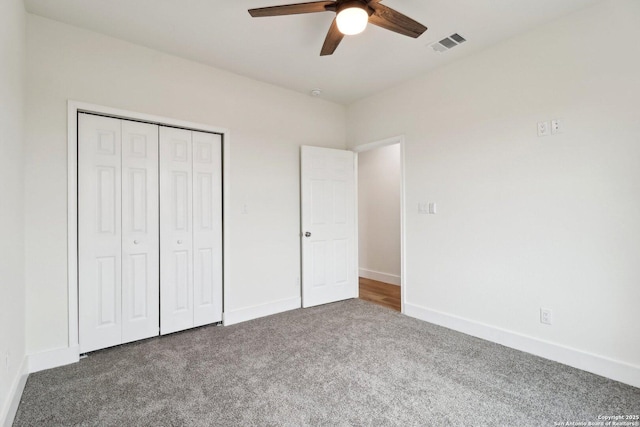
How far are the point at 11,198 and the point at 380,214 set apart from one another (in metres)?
4.61

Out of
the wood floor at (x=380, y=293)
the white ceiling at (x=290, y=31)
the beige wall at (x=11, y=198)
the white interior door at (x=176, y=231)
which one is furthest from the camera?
the wood floor at (x=380, y=293)

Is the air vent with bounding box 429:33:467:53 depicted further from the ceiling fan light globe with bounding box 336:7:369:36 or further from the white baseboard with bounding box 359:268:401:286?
the white baseboard with bounding box 359:268:401:286

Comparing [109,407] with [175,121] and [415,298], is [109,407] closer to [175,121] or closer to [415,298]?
[175,121]

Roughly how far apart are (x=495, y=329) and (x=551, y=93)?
2.08 meters

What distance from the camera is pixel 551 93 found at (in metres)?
2.48

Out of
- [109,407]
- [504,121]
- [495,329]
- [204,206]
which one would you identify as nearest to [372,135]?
[504,121]

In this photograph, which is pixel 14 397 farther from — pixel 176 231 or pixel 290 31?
pixel 290 31

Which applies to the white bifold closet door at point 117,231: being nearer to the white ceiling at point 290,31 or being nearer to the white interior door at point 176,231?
the white interior door at point 176,231

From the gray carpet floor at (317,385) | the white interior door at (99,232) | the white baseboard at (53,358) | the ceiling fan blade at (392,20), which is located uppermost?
the ceiling fan blade at (392,20)

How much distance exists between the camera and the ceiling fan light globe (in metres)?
1.83

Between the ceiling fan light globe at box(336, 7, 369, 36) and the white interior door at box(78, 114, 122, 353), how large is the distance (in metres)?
2.13

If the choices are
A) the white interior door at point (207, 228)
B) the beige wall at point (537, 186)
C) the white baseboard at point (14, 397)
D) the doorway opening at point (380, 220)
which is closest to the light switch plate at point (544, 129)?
the beige wall at point (537, 186)

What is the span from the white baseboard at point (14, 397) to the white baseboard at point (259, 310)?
155 cm

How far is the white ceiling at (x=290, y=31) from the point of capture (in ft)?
7.49
